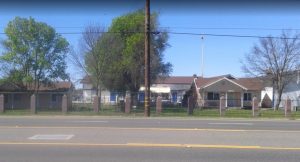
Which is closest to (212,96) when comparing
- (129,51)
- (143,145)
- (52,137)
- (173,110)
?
(129,51)

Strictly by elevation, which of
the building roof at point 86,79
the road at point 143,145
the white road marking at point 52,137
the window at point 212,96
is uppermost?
the building roof at point 86,79

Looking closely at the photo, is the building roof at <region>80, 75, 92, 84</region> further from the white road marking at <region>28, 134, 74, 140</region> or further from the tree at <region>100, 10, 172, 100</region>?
the white road marking at <region>28, 134, 74, 140</region>

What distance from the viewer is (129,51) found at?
59.4m

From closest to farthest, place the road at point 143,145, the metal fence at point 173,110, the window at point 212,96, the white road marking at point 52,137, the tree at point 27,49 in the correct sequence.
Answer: the road at point 143,145 < the white road marking at point 52,137 < the metal fence at point 173,110 < the tree at point 27,49 < the window at point 212,96

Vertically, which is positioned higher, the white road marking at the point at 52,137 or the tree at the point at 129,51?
the tree at the point at 129,51

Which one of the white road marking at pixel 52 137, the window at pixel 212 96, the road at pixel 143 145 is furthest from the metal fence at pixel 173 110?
the white road marking at pixel 52 137

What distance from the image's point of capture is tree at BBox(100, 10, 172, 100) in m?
59.1

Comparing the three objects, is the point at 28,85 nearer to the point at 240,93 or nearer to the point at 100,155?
the point at 240,93

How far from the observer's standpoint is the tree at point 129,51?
59.1 m

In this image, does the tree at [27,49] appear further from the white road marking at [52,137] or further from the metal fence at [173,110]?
the white road marking at [52,137]

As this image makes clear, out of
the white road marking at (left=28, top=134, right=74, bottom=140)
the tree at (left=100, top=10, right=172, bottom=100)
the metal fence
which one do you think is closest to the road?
the white road marking at (left=28, top=134, right=74, bottom=140)

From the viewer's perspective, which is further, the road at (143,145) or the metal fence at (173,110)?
the metal fence at (173,110)

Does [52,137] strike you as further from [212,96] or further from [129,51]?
[212,96]

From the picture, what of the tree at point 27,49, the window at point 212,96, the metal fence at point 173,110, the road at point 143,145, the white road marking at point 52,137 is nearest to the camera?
the road at point 143,145
